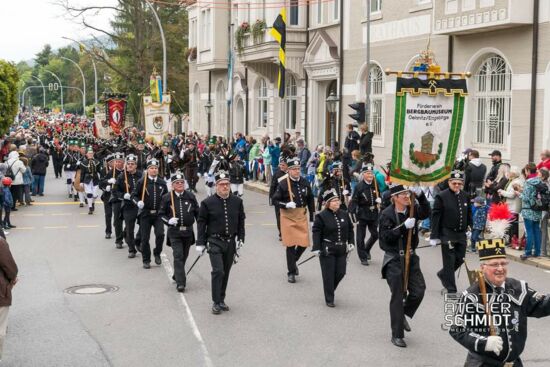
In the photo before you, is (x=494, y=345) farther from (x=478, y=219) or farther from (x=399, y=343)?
(x=478, y=219)

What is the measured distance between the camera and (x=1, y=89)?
30375 millimetres

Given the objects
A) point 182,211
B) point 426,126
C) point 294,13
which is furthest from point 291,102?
point 426,126

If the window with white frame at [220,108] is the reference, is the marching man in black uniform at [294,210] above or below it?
below

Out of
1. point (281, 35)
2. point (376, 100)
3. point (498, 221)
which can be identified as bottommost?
point (498, 221)

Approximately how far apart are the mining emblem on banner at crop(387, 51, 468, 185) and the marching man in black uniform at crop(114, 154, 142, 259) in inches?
241

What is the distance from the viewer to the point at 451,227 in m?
11.5

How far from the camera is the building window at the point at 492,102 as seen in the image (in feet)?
70.2

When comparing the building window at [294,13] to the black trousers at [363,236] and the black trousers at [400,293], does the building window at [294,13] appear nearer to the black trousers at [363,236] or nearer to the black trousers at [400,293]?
the black trousers at [363,236]

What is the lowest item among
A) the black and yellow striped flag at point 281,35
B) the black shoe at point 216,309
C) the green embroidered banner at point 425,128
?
the black shoe at point 216,309

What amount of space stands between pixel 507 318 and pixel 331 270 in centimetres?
539

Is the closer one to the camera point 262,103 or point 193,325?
point 193,325

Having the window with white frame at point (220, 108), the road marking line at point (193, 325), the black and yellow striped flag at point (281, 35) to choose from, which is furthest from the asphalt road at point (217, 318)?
the window with white frame at point (220, 108)

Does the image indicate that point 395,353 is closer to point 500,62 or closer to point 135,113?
point 500,62

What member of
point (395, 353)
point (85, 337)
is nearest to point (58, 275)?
point (85, 337)
